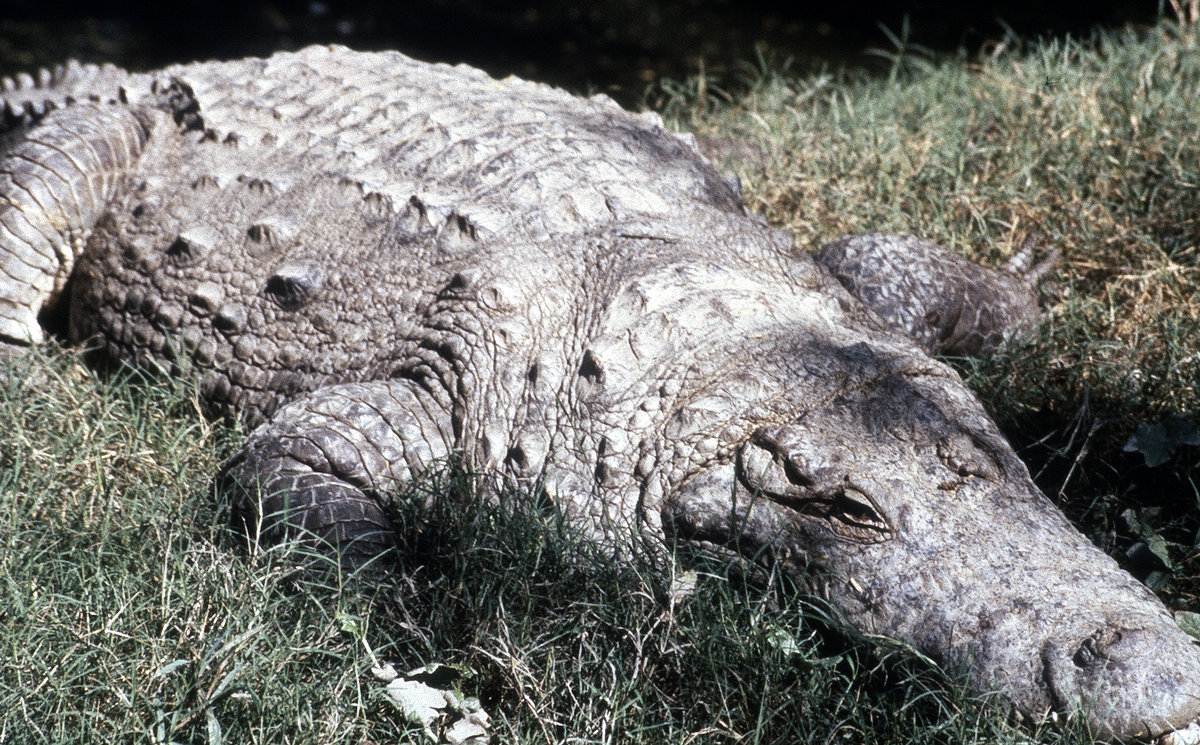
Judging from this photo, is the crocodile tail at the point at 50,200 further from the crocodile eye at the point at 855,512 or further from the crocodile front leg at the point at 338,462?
the crocodile eye at the point at 855,512

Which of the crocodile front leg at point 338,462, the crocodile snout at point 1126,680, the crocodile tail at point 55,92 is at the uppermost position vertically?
the crocodile tail at point 55,92

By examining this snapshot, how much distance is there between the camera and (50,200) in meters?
3.93

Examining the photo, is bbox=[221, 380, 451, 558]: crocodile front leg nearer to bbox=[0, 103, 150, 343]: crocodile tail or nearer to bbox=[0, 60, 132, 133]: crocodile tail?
bbox=[0, 103, 150, 343]: crocodile tail

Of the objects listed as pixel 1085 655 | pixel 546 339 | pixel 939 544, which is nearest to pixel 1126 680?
pixel 1085 655

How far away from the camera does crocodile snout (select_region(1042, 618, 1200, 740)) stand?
210 cm

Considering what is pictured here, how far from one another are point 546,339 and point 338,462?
2.20 feet

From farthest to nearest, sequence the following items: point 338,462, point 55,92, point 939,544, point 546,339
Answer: point 55,92, point 546,339, point 338,462, point 939,544

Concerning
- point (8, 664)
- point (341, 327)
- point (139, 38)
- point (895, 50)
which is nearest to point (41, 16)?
point (139, 38)

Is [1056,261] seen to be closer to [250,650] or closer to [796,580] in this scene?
[796,580]

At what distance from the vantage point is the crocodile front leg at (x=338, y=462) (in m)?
2.87

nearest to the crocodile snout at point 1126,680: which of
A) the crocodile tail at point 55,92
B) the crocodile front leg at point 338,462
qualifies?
the crocodile front leg at point 338,462

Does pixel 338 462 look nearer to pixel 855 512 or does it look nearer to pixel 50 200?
pixel 855 512

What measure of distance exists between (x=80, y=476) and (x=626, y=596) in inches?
68.8

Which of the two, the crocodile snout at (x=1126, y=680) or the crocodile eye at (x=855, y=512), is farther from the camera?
the crocodile eye at (x=855, y=512)
